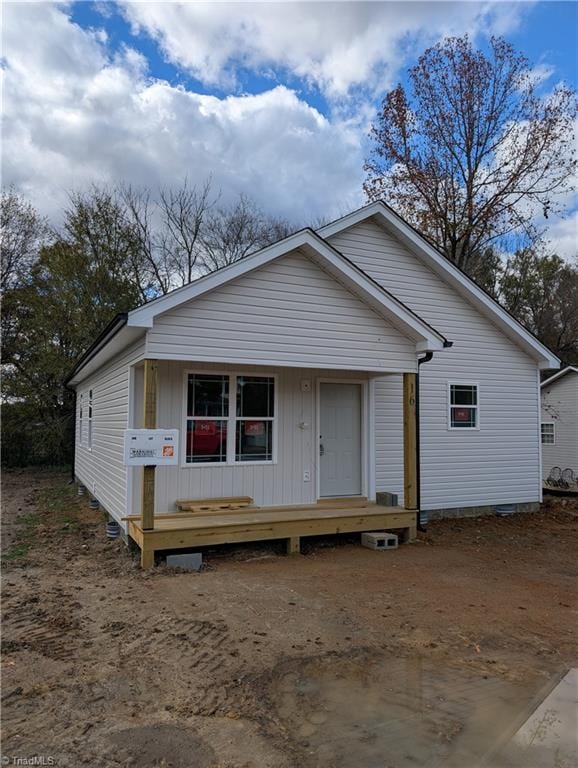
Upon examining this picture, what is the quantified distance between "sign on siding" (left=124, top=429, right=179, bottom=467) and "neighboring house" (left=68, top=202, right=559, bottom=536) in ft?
3.32

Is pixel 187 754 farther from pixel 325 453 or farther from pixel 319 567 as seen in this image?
pixel 325 453

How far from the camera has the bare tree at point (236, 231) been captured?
26.8m

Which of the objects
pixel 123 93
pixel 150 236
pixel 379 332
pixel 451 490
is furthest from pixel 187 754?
pixel 150 236

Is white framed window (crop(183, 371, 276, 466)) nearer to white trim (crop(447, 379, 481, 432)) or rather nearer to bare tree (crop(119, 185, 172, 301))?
white trim (crop(447, 379, 481, 432))

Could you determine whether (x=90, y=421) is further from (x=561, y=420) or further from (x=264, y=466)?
(x=561, y=420)

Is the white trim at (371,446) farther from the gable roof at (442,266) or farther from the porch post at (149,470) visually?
the porch post at (149,470)

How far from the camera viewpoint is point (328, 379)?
9.62 meters

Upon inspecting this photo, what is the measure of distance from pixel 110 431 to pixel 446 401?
6.71 meters

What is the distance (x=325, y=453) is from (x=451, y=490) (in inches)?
124

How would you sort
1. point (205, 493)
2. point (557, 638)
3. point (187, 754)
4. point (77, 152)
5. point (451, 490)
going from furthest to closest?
point (77, 152), point (451, 490), point (205, 493), point (557, 638), point (187, 754)

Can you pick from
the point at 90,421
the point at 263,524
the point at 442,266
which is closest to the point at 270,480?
the point at 263,524

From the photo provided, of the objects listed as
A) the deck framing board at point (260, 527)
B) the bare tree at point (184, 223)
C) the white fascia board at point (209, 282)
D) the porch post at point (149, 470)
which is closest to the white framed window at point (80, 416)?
the deck framing board at point (260, 527)

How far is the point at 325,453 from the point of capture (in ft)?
31.5

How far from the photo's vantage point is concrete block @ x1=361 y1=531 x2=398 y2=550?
8.16 meters
